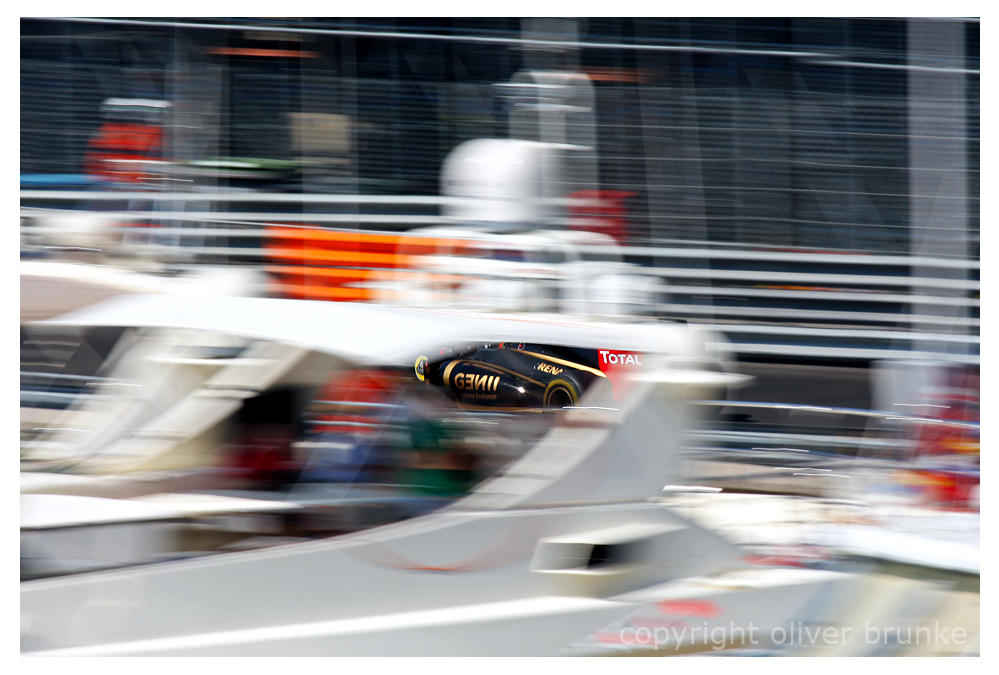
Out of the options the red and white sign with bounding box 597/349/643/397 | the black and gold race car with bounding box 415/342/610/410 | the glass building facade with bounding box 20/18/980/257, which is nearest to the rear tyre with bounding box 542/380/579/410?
the black and gold race car with bounding box 415/342/610/410

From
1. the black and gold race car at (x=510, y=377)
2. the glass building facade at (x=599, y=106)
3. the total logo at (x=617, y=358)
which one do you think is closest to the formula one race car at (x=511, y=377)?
the black and gold race car at (x=510, y=377)

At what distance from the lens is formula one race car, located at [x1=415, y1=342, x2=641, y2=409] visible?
207 centimetres

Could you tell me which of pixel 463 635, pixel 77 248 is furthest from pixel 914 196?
pixel 77 248

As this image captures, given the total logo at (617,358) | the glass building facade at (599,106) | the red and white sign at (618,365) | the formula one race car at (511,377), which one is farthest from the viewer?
the glass building facade at (599,106)

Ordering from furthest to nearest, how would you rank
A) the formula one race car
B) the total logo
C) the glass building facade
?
the glass building facade, the formula one race car, the total logo

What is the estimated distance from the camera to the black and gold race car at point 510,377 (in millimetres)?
2090

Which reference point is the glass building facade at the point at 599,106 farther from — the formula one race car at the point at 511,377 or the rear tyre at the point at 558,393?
the rear tyre at the point at 558,393

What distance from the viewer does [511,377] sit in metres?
2.24

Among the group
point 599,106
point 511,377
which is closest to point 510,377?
point 511,377

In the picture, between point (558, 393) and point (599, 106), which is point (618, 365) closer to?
point (558, 393)

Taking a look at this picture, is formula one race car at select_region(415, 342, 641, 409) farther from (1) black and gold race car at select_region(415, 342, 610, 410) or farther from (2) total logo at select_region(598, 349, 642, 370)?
(2) total logo at select_region(598, 349, 642, 370)

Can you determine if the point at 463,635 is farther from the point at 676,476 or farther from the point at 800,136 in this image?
the point at 800,136

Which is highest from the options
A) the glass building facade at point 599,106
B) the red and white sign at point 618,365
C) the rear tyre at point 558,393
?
the glass building facade at point 599,106

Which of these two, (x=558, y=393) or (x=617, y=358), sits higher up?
(x=617, y=358)
